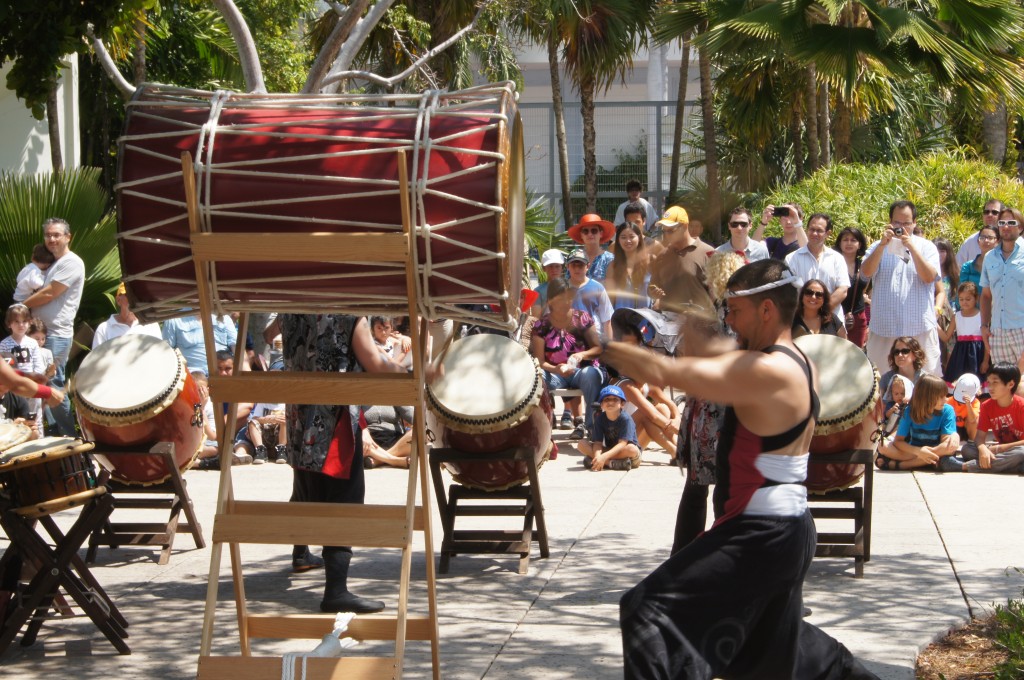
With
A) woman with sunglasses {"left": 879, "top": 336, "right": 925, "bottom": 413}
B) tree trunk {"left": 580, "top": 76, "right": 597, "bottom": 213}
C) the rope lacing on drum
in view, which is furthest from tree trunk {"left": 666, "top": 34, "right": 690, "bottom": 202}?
the rope lacing on drum

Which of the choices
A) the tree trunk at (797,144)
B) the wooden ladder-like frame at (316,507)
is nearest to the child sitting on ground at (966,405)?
the wooden ladder-like frame at (316,507)

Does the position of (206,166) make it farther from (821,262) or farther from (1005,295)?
(1005,295)

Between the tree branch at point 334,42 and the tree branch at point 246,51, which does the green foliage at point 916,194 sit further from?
the tree branch at point 246,51

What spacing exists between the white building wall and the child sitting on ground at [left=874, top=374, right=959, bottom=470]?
9192mm

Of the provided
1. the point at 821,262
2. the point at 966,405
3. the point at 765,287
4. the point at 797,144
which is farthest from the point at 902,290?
the point at 797,144

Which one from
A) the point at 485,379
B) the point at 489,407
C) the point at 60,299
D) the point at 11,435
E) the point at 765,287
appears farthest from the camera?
the point at 60,299

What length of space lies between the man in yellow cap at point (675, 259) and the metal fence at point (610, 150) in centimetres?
1561

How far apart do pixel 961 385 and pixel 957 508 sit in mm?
2231

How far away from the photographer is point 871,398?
20.1 ft

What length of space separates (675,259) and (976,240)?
820 cm

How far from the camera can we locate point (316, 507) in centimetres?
448

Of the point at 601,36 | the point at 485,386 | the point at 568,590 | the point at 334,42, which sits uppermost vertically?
the point at 601,36

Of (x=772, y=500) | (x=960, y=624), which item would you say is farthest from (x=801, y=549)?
(x=960, y=624)

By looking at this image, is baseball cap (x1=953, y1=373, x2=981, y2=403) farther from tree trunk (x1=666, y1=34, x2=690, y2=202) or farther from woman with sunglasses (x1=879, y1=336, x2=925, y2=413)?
tree trunk (x1=666, y1=34, x2=690, y2=202)
